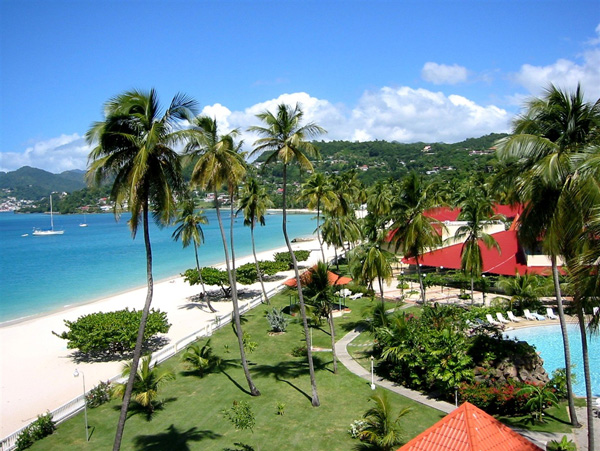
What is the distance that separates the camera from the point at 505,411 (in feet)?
45.2

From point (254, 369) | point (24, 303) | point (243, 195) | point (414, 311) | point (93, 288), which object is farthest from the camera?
point (93, 288)

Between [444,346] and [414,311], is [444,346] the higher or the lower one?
the higher one

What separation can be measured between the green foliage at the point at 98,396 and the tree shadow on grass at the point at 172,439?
323 cm

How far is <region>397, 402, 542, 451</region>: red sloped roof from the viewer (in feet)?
25.4

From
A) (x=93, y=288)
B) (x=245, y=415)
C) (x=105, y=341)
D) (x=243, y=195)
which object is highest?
(x=243, y=195)

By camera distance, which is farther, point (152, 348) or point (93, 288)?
point (93, 288)

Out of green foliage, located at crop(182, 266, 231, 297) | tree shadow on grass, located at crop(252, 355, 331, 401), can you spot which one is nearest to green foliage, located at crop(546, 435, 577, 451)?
tree shadow on grass, located at crop(252, 355, 331, 401)

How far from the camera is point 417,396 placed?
603 inches

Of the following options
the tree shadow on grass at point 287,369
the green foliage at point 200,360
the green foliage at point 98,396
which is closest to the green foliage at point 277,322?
the tree shadow on grass at point 287,369

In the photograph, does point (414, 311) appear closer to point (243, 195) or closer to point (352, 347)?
point (352, 347)

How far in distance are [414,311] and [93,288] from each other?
35703 mm

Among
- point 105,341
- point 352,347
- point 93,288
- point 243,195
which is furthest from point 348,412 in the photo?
point 93,288

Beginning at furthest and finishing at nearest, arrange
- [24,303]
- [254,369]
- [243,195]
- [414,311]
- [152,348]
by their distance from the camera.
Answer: [24,303] < [243,195] < [414,311] < [152,348] < [254,369]

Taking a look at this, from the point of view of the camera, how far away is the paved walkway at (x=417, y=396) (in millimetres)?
11750
